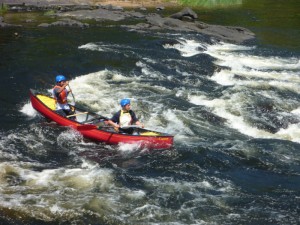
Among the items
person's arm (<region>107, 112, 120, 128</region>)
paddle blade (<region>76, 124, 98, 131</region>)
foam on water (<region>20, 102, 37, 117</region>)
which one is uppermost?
person's arm (<region>107, 112, 120, 128</region>)

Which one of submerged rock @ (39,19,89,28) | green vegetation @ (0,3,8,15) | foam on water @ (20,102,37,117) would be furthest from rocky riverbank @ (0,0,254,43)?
foam on water @ (20,102,37,117)

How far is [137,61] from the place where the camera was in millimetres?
24031

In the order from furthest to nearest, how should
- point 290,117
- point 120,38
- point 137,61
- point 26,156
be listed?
point 120,38, point 137,61, point 290,117, point 26,156

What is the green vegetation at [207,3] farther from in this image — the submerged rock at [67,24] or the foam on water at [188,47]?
the foam on water at [188,47]

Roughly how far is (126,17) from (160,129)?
80.4ft

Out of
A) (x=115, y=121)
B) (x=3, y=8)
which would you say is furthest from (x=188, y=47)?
(x=3, y=8)

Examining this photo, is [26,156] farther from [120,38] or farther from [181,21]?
[181,21]

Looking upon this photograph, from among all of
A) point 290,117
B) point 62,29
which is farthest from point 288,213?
point 62,29

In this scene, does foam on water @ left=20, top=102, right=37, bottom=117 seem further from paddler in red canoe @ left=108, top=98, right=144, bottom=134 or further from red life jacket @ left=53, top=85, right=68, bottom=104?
paddler in red canoe @ left=108, top=98, right=144, bottom=134

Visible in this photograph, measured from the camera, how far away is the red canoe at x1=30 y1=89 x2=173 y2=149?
1313 cm

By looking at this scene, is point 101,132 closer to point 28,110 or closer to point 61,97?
point 61,97

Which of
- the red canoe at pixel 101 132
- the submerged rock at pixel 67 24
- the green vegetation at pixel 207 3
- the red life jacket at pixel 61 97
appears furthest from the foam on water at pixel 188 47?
the green vegetation at pixel 207 3

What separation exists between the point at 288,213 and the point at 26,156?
7.32m

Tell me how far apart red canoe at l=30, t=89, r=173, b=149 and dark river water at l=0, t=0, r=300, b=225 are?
9.8 inches
